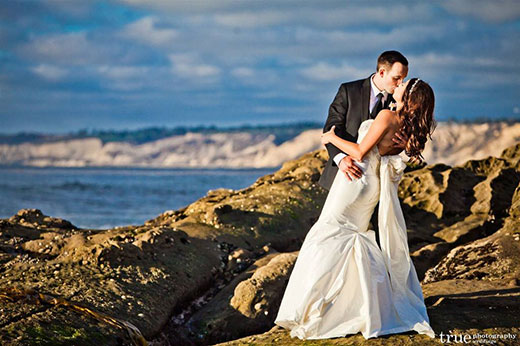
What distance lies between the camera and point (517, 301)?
731 centimetres

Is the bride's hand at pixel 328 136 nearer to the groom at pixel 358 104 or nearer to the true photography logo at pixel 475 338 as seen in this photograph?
the groom at pixel 358 104

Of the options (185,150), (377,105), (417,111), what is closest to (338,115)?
(377,105)

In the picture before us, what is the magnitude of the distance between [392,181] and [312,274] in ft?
3.90

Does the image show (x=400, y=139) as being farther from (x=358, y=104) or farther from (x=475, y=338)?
(x=475, y=338)

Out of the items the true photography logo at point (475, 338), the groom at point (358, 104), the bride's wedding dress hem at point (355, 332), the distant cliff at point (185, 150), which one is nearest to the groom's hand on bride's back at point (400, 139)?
the groom at point (358, 104)

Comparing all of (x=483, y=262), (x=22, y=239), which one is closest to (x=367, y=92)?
(x=483, y=262)

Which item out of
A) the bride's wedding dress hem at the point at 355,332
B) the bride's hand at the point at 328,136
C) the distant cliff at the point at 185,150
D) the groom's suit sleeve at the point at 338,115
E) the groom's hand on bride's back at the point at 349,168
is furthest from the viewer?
the distant cliff at the point at 185,150

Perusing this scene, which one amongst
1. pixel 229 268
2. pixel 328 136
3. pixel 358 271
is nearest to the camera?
pixel 358 271

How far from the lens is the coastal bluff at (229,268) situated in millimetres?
6859

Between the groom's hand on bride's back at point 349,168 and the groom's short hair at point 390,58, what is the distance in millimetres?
936

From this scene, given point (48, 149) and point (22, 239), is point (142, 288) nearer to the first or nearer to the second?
point (22, 239)

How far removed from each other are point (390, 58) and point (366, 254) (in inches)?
71.9

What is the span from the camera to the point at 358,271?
22.0ft

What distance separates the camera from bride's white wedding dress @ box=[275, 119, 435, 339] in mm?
6617
